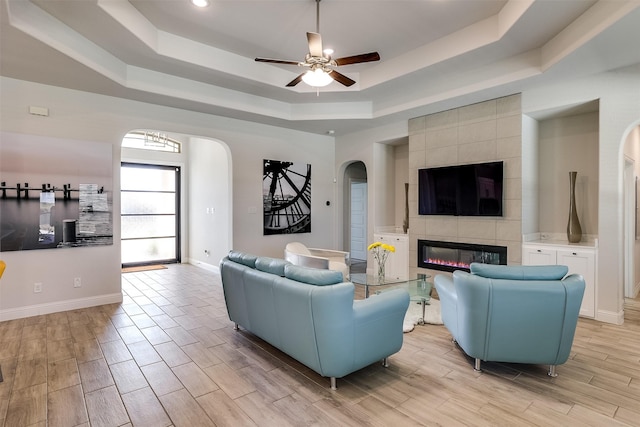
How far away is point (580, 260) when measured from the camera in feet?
13.1

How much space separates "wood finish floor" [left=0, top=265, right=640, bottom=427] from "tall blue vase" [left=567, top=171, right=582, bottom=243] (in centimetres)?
113

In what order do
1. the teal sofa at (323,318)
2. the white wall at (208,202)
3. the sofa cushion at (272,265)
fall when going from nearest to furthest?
the teal sofa at (323,318)
the sofa cushion at (272,265)
the white wall at (208,202)

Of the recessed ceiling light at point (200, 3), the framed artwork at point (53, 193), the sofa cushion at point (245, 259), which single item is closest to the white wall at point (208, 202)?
the framed artwork at point (53, 193)

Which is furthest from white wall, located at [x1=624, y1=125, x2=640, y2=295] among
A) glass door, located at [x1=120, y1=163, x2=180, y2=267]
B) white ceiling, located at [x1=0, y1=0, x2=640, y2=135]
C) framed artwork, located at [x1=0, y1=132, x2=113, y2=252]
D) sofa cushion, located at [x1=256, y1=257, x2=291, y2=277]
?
glass door, located at [x1=120, y1=163, x2=180, y2=267]

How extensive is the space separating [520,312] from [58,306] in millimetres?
5279

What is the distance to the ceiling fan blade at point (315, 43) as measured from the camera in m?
2.86

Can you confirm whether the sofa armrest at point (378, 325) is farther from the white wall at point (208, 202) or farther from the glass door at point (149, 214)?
the glass door at point (149, 214)

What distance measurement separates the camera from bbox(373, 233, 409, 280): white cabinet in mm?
5875

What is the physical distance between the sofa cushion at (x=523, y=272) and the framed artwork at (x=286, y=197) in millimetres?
4309

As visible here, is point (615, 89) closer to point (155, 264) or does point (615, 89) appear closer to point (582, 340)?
point (582, 340)

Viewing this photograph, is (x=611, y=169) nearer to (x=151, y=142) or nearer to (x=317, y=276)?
(x=317, y=276)

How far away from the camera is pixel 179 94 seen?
4613mm

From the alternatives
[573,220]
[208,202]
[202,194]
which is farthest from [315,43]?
[202,194]

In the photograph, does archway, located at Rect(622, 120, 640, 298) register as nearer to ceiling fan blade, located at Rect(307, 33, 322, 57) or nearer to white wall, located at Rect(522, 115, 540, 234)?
white wall, located at Rect(522, 115, 540, 234)
